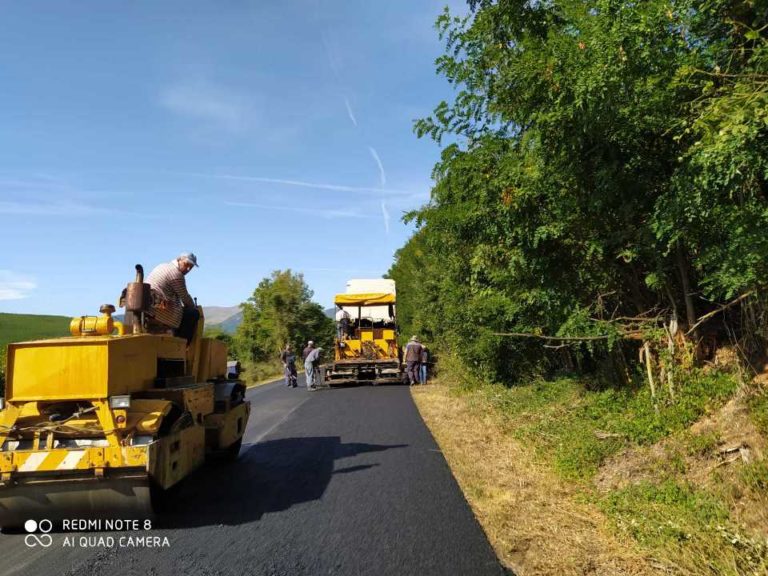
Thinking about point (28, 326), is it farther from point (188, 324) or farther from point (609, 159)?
point (609, 159)

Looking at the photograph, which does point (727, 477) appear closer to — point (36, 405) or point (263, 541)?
point (263, 541)

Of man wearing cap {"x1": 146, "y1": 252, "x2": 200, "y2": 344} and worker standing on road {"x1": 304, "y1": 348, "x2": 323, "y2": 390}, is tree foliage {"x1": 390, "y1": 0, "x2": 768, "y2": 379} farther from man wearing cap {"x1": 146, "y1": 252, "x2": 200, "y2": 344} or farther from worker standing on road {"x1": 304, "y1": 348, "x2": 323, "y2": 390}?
worker standing on road {"x1": 304, "y1": 348, "x2": 323, "y2": 390}

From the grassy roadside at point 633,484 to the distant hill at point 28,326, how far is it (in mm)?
49245

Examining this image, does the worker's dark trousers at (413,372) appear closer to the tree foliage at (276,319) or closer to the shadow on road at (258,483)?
the shadow on road at (258,483)

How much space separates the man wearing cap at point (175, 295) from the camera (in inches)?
249

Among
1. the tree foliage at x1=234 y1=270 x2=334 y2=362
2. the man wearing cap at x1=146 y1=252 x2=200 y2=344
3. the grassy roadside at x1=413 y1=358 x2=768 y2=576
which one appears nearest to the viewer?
the grassy roadside at x1=413 y1=358 x2=768 y2=576

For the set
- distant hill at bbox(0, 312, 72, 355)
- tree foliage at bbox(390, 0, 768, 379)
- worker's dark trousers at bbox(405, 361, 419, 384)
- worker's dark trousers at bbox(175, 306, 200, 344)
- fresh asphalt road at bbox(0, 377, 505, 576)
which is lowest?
fresh asphalt road at bbox(0, 377, 505, 576)

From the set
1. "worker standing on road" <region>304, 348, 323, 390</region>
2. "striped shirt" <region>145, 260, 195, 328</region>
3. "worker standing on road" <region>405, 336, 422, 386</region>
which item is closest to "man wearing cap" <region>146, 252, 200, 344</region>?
"striped shirt" <region>145, 260, 195, 328</region>

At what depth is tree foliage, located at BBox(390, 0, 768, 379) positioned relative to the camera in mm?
4371

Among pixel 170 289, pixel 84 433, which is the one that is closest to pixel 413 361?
pixel 170 289

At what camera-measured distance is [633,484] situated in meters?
5.16

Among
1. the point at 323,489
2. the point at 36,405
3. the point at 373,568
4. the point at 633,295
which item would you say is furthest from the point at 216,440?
the point at 633,295

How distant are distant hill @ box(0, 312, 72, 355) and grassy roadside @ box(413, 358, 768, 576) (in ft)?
162

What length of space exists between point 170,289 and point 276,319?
128ft
